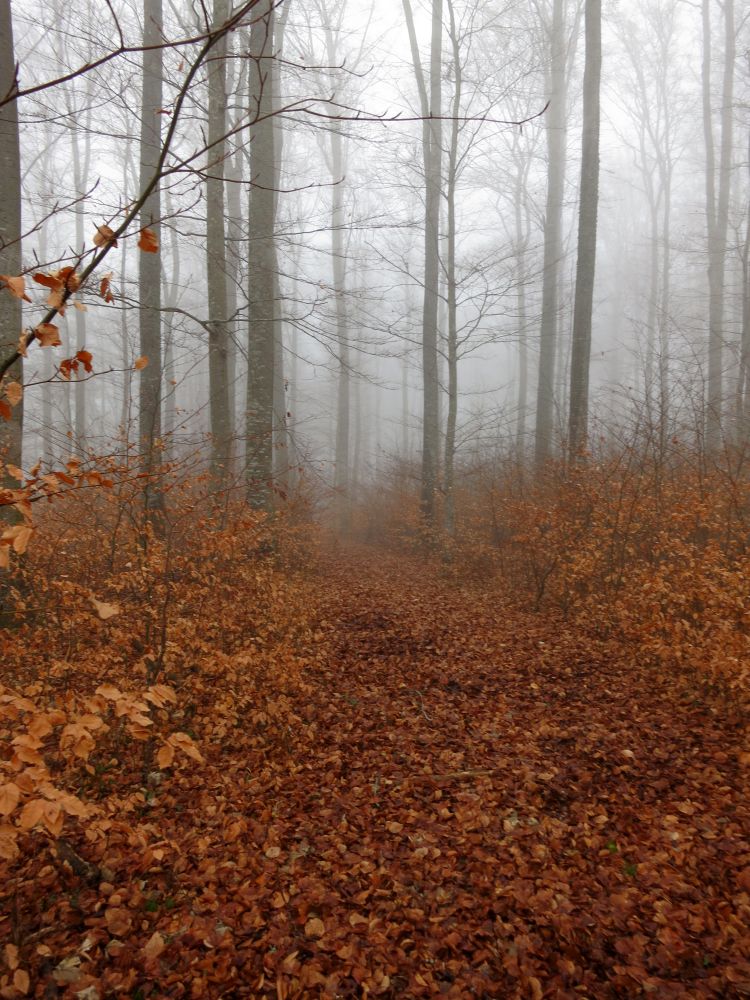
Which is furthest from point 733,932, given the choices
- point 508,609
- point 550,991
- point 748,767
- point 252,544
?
point 252,544

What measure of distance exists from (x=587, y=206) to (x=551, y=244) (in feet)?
15.9

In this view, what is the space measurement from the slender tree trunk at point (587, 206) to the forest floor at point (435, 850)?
6.31 metres

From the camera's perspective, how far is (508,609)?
24.2 ft

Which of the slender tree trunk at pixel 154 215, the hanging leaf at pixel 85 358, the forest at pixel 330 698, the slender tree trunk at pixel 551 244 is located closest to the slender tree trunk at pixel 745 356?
the forest at pixel 330 698

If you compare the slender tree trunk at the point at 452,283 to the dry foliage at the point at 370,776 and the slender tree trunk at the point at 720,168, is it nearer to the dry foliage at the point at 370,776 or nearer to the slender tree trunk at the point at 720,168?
the dry foliage at the point at 370,776

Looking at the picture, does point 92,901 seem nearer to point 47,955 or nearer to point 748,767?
point 47,955

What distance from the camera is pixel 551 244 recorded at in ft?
48.1

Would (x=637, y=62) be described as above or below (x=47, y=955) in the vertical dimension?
above

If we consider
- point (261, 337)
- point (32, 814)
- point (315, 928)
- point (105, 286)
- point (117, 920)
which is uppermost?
point (261, 337)

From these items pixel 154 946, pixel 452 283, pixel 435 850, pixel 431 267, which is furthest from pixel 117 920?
pixel 431 267

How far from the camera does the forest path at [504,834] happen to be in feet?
8.32

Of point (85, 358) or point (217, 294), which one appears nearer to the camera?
point (85, 358)

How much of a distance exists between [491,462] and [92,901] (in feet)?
36.0

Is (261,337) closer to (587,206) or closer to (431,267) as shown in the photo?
(431,267)
